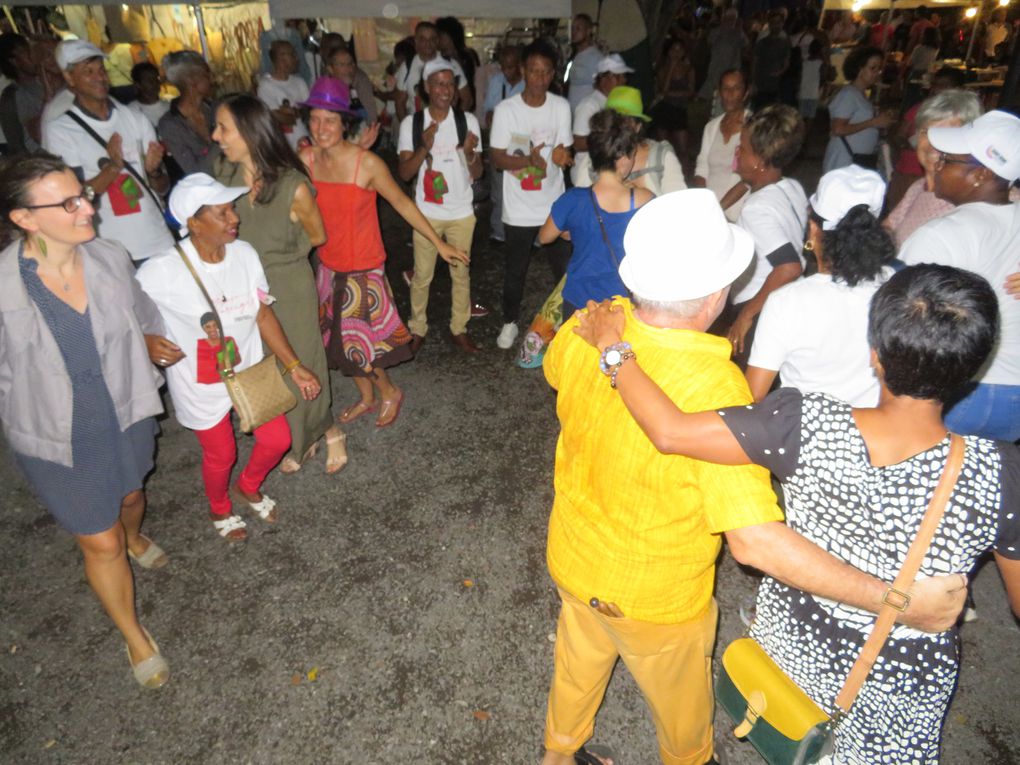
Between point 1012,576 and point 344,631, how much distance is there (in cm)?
276

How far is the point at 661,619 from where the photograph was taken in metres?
1.90

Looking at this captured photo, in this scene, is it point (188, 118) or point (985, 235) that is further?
point (188, 118)

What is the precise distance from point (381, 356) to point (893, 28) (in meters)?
18.9

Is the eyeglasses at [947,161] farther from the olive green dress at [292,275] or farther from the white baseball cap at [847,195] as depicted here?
the olive green dress at [292,275]

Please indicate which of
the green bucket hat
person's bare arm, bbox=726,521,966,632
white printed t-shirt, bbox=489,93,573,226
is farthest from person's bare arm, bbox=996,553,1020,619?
→ white printed t-shirt, bbox=489,93,573,226

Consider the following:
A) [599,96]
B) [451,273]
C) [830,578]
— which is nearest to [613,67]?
[599,96]

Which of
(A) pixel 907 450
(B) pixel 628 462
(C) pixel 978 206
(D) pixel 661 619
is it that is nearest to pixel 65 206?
(B) pixel 628 462

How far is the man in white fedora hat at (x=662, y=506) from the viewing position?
1552 millimetres

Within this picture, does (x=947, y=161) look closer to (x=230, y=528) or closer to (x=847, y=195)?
(x=847, y=195)

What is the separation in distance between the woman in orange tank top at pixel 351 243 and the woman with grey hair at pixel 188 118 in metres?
1.69

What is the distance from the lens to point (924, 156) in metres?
3.17

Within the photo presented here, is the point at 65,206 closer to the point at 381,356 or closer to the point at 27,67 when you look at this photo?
the point at 381,356

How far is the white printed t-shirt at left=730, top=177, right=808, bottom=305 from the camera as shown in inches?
133

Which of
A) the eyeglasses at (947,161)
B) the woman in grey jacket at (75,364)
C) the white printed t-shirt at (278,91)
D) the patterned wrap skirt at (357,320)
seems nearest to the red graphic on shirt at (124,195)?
the patterned wrap skirt at (357,320)
